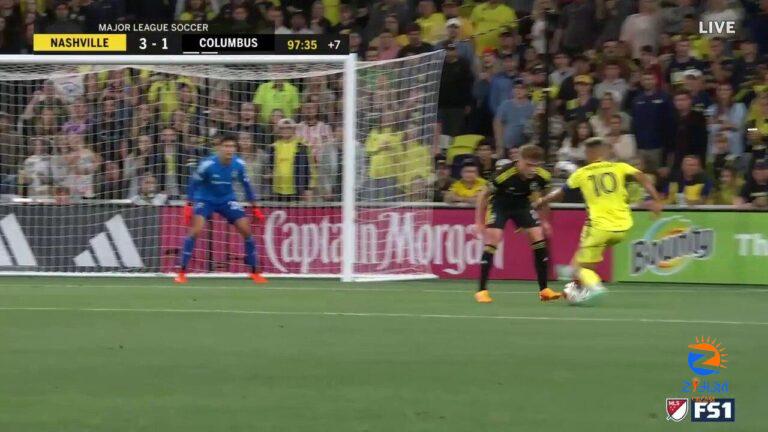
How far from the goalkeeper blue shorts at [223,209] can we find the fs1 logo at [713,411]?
10.8 m

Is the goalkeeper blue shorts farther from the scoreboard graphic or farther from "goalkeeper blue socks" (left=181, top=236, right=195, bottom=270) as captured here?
the scoreboard graphic

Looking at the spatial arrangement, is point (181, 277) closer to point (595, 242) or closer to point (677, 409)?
point (595, 242)

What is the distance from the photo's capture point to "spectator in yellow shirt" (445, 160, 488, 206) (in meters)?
19.1

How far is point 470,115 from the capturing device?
2030 cm

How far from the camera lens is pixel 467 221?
61.7 ft

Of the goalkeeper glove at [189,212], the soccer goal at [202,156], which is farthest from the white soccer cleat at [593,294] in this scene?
the goalkeeper glove at [189,212]

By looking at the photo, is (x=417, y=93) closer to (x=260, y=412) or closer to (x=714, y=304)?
(x=714, y=304)

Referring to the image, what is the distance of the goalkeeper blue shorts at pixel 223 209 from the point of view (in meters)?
17.9

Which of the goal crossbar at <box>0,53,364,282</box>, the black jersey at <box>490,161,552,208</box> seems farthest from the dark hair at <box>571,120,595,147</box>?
the black jersey at <box>490,161,552,208</box>

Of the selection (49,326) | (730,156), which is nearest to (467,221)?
(730,156)

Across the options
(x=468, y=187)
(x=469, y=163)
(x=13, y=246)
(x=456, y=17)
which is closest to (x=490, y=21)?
(x=456, y=17)

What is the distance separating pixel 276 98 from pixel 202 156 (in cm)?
→ 132

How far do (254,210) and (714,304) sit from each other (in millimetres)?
6032

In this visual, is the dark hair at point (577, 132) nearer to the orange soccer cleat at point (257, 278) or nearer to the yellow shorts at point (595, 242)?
the orange soccer cleat at point (257, 278)
